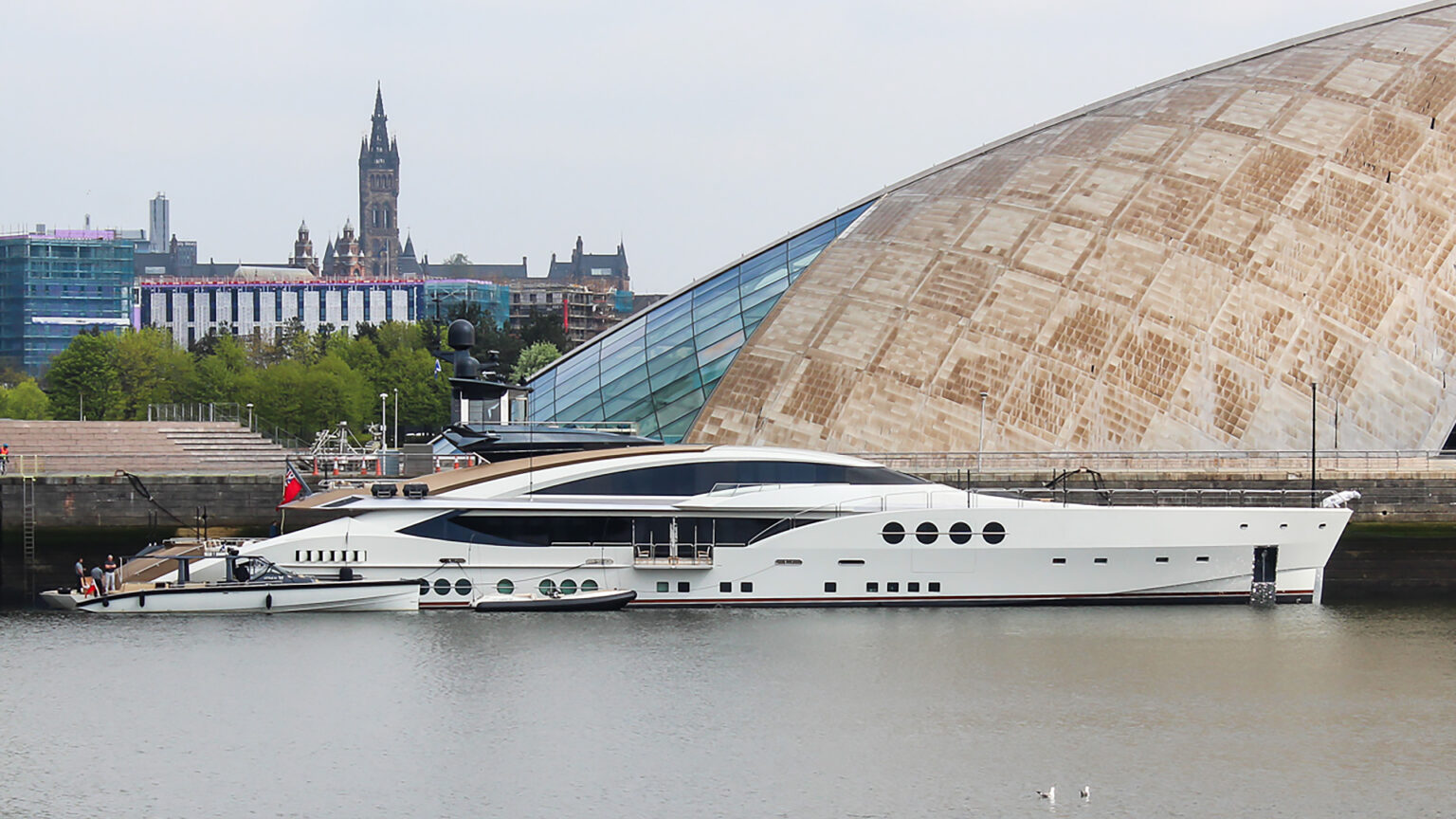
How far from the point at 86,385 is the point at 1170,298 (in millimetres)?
44996

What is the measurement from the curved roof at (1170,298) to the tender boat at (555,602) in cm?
1012

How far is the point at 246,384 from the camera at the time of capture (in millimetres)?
73812

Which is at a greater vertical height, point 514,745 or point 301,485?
point 301,485

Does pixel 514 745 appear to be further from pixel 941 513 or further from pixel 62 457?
pixel 62 457

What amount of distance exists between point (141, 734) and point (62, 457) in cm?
2112

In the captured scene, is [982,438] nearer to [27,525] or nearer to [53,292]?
[27,525]

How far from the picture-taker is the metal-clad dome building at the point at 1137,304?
41688mm

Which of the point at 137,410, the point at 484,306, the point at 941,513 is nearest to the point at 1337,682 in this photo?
the point at 941,513

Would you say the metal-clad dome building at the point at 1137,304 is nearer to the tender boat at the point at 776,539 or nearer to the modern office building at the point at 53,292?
the tender boat at the point at 776,539

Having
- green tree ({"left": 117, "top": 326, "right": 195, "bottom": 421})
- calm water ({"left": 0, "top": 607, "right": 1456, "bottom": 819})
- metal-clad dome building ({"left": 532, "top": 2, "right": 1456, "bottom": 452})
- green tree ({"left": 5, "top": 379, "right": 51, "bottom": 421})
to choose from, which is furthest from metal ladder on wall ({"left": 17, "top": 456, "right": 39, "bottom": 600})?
green tree ({"left": 5, "top": 379, "right": 51, "bottom": 421})

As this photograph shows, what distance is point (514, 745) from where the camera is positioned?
2348 centimetres

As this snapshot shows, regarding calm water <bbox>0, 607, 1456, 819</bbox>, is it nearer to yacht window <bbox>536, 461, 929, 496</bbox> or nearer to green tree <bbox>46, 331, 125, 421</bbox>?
yacht window <bbox>536, 461, 929, 496</bbox>

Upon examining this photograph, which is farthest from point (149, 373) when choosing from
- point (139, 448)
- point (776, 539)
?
point (776, 539)

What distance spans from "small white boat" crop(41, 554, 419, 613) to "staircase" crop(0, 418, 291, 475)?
826 cm
